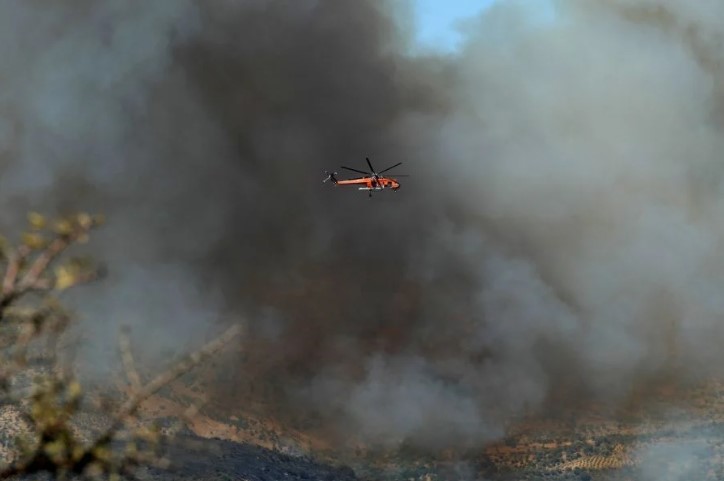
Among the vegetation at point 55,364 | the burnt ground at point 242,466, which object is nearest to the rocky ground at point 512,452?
the burnt ground at point 242,466

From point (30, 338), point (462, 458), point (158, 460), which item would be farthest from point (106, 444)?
point (462, 458)

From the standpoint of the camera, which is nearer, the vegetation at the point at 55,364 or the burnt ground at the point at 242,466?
the vegetation at the point at 55,364

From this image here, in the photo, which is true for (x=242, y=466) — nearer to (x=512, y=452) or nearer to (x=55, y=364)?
Result: (x=512, y=452)

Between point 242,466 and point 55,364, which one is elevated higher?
point 242,466

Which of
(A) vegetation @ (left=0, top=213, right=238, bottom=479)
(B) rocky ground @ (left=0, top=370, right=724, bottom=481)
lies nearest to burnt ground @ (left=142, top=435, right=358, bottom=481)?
(B) rocky ground @ (left=0, top=370, right=724, bottom=481)

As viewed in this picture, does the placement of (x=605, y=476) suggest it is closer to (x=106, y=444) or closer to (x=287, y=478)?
(x=287, y=478)

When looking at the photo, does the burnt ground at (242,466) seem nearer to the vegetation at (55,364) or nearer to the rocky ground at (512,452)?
the rocky ground at (512,452)

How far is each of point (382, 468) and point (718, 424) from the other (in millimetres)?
22600

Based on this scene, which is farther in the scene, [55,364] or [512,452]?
[512,452]

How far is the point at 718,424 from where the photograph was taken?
61281 millimetres

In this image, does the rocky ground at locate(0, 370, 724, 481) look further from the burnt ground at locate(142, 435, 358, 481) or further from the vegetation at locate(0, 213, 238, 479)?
the vegetation at locate(0, 213, 238, 479)

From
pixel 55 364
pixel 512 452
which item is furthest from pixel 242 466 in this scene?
pixel 55 364

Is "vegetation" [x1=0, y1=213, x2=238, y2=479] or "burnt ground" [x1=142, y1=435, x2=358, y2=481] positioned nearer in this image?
"vegetation" [x1=0, y1=213, x2=238, y2=479]

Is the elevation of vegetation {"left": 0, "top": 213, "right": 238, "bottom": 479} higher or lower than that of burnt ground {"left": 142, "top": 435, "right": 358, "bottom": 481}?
lower
